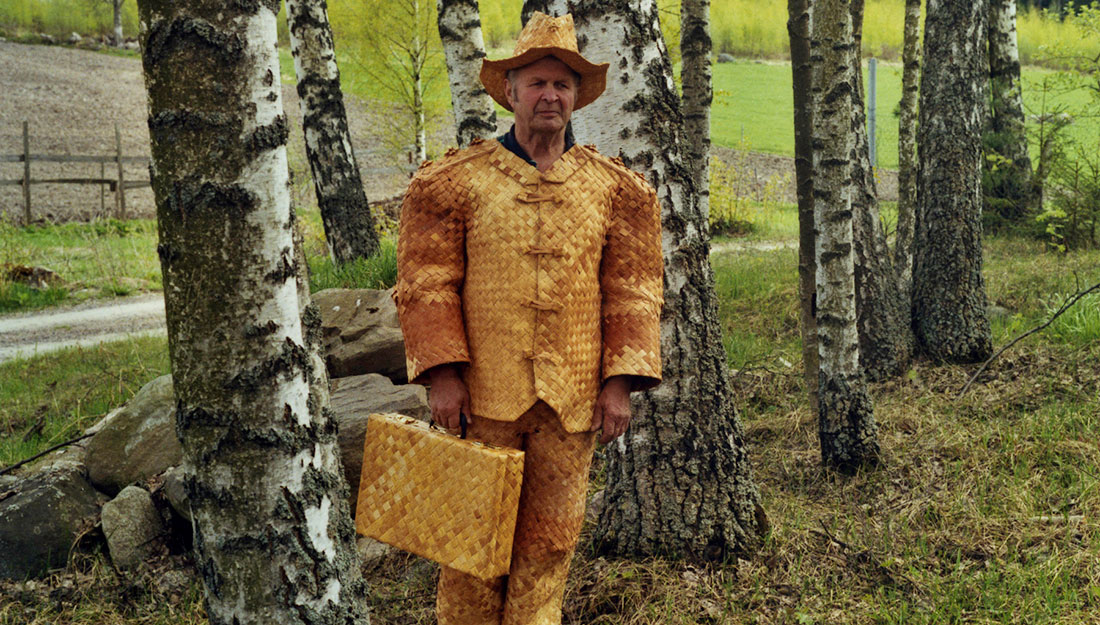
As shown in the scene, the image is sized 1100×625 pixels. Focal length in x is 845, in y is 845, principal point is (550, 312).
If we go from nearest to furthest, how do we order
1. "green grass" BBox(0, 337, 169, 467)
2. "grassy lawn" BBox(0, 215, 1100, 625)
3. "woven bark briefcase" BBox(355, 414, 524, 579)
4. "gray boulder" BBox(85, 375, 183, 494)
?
"woven bark briefcase" BBox(355, 414, 524, 579), "grassy lawn" BBox(0, 215, 1100, 625), "gray boulder" BBox(85, 375, 183, 494), "green grass" BBox(0, 337, 169, 467)

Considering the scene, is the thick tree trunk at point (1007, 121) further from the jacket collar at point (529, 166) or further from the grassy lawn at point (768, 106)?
the grassy lawn at point (768, 106)

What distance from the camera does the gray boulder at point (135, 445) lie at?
504 cm

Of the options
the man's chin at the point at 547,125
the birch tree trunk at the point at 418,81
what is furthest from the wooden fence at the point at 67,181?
the man's chin at the point at 547,125

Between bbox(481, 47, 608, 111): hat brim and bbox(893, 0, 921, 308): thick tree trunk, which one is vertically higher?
bbox(893, 0, 921, 308): thick tree trunk

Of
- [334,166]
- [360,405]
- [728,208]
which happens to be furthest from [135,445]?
[728,208]

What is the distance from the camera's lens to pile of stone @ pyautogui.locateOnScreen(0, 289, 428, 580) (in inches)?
174

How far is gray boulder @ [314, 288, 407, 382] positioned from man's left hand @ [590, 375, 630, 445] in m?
3.26

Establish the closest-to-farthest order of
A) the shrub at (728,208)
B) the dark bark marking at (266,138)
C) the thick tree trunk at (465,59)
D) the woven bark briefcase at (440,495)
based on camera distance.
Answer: the dark bark marking at (266,138), the woven bark briefcase at (440,495), the thick tree trunk at (465,59), the shrub at (728,208)

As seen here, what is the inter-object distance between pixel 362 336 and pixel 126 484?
71.5 inches

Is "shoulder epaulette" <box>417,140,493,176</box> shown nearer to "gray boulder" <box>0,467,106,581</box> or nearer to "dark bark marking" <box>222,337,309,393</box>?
"dark bark marking" <box>222,337,309,393</box>

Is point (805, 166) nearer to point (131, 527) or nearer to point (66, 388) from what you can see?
point (131, 527)

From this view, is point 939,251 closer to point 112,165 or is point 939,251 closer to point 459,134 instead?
point 459,134

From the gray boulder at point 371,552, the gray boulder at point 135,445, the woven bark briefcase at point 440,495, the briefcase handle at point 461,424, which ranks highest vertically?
the briefcase handle at point 461,424

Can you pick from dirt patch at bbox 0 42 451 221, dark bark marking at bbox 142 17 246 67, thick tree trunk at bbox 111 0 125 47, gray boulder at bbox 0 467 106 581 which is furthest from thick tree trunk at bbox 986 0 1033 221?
thick tree trunk at bbox 111 0 125 47
